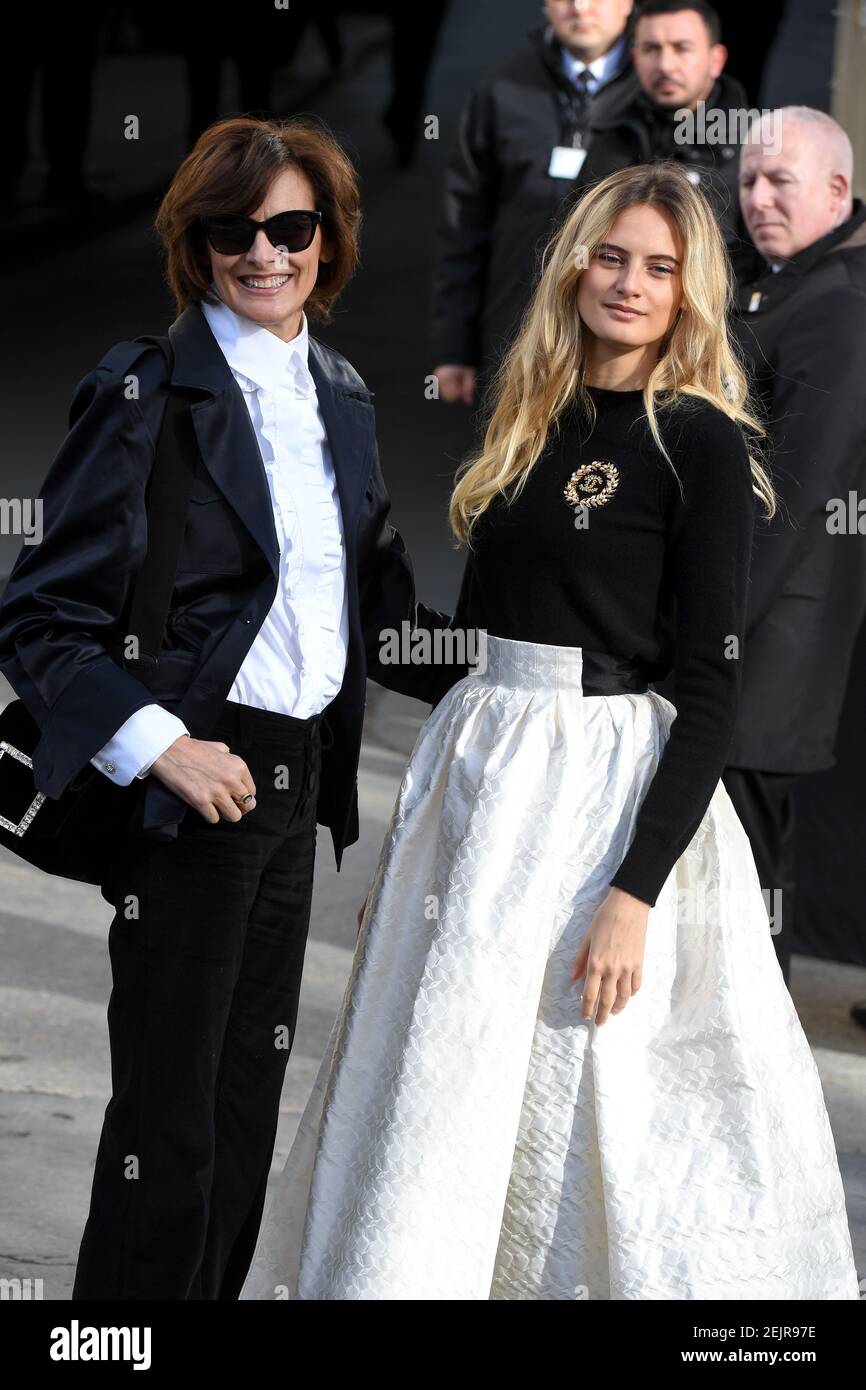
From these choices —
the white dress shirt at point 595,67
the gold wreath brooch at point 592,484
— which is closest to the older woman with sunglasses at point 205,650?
the gold wreath brooch at point 592,484

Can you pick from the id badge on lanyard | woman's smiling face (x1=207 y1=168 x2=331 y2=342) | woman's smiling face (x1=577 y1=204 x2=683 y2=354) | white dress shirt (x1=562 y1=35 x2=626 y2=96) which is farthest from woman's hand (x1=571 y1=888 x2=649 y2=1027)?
white dress shirt (x1=562 y1=35 x2=626 y2=96)

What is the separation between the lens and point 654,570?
8.12 feet

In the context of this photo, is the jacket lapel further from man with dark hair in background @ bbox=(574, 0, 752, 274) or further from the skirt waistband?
man with dark hair in background @ bbox=(574, 0, 752, 274)

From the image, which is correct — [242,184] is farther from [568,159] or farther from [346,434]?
[568,159]

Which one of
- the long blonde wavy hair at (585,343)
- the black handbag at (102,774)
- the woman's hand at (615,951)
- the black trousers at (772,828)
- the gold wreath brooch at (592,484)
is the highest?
the long blonde wavy hair at (585,343)

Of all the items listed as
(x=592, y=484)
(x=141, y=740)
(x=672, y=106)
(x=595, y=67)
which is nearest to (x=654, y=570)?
(x=592, y=484)

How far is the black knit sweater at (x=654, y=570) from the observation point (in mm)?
2412

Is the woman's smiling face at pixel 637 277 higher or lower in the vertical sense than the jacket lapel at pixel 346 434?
higher

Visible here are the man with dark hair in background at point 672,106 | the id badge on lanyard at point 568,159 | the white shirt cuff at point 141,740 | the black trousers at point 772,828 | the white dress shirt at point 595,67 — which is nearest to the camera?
the white shirt cuff at point 141,740

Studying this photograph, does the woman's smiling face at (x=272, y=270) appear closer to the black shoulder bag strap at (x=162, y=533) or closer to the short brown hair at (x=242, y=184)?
the short brown hair at (x=242, y=184)

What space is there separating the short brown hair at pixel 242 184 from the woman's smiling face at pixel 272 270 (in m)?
0.02

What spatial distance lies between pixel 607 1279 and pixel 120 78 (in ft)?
40.8

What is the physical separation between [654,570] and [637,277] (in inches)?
15.3


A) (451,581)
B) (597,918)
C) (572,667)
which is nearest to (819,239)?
(572,667)
